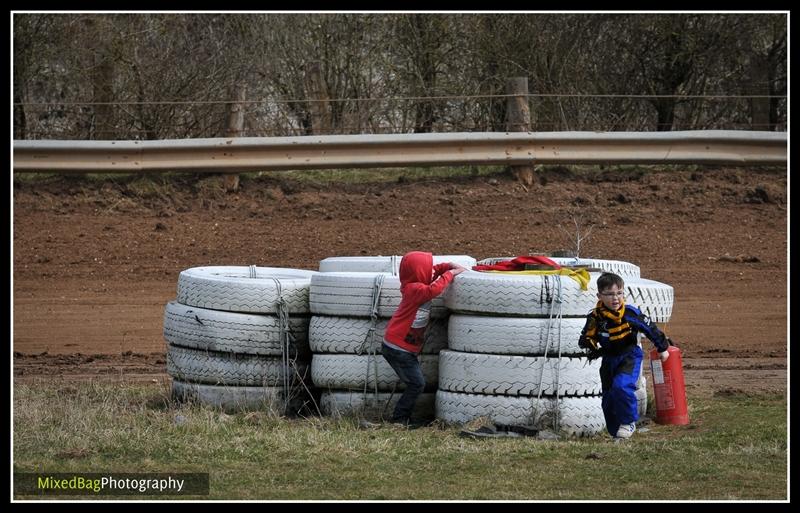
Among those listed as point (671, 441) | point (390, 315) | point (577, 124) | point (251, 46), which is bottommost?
point (671, 441)

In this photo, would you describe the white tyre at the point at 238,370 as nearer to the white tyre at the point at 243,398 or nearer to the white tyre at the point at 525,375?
the white tyre at the point at 243,398

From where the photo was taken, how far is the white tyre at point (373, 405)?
358 inches

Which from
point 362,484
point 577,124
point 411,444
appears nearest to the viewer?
point 362,484

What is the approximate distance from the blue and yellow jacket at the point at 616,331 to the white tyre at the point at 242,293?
8.16ft

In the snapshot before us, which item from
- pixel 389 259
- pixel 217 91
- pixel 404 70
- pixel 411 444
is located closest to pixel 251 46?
pixel 217 91

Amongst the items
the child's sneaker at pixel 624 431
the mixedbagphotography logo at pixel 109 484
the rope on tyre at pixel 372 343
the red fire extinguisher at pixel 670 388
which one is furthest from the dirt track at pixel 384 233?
the mixedbagphotography logo at pixel 109 484

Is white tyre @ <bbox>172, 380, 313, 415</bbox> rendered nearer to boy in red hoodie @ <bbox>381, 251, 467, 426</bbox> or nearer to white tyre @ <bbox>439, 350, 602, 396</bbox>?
boy in red hoodie @ <bbox>381, 251, 467, 426</bbox>

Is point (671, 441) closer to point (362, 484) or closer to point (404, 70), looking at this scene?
point (362, 484)

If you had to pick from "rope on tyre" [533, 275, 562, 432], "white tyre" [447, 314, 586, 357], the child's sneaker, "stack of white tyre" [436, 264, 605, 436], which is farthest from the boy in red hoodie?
the child's sneaker

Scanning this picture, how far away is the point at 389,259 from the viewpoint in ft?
34.0

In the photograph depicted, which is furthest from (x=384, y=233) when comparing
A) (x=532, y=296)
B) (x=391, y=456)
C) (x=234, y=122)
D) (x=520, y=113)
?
(x=391, y=456)

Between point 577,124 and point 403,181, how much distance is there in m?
2.78

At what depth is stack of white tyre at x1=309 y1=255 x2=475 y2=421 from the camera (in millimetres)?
9117

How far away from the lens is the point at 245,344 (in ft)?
30.5
